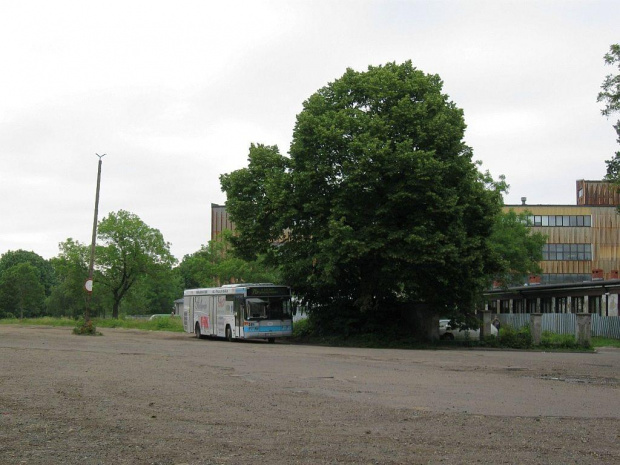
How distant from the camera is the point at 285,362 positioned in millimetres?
22297

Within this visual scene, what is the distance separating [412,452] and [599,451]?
82.8 inches

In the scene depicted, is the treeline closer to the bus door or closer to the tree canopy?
the tree canopy

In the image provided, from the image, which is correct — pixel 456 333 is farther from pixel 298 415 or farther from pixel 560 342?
pixel 298 415

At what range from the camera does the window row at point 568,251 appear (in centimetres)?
9300

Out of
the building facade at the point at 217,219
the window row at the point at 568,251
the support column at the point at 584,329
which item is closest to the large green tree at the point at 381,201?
the support column at the point at 584,329

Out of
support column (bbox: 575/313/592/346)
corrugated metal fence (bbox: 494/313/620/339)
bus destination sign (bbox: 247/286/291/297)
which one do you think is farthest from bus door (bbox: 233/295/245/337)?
support column (bbox: 575/313/592/346)

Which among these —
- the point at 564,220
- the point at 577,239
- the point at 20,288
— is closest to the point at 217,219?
the point at 20,288

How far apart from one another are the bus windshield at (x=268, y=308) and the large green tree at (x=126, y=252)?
43.2m

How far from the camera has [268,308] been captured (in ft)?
129

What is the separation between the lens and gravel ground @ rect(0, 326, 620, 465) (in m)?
7.95

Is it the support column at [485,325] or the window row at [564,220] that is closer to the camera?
the support column at [485,325]

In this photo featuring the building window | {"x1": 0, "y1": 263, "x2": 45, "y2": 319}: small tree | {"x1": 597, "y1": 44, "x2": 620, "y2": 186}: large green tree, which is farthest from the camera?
{"x1": 0, "y1": 263, "x2": 45, "y2": 319}: small tree

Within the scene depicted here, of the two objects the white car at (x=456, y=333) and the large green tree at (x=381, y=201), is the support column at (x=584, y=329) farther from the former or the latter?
the white car at (x=456, y=333)

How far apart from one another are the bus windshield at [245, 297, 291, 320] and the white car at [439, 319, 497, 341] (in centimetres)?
854
